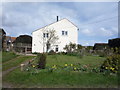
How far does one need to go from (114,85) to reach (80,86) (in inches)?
60.4

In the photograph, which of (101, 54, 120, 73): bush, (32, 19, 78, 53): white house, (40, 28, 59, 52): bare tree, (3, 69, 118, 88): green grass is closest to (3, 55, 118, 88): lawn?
(3, 69, 118, 88): green grass

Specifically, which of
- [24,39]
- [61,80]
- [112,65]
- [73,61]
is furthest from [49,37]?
[61,80]

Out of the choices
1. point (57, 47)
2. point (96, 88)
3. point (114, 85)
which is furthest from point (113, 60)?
point (57, 47)

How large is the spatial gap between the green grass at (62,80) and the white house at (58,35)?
68.3 ft

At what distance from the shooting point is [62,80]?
522cm

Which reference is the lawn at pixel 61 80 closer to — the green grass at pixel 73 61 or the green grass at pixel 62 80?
the green grass at pixel 62 80

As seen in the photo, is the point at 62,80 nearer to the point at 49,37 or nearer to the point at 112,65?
the point at 112,65

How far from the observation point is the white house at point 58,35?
26.7m

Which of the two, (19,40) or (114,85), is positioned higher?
(19,40)

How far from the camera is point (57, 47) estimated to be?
26.7 meters

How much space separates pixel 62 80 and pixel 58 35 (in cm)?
2183

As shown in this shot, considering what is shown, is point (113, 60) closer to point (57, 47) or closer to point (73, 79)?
point (73, 79)

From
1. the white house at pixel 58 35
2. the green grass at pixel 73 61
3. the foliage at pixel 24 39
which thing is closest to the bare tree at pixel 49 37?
the white house at pixel 58 35

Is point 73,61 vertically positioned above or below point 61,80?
above
